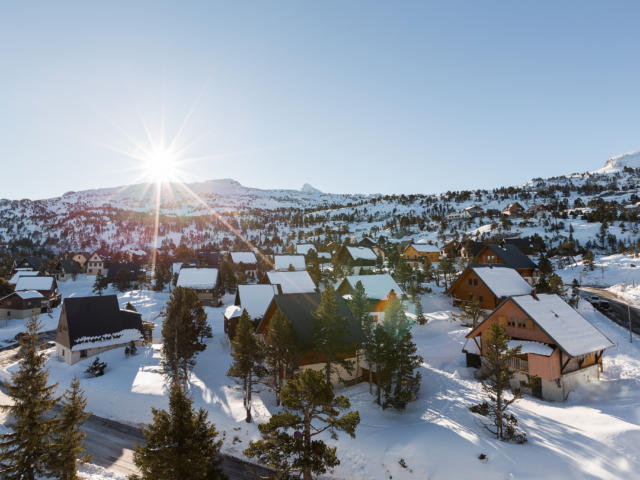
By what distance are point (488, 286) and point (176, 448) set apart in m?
45.4

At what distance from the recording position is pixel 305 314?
34438 mm

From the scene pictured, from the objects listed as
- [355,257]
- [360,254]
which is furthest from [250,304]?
[360,254]

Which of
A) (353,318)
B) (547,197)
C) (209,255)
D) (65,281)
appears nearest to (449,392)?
(353,318)

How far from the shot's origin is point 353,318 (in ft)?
115

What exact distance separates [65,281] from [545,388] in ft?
418

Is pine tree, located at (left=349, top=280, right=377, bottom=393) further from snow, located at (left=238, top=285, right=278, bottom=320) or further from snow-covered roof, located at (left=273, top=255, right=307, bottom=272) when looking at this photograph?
snow-covered roof, located at (left=273, top=255, right=307, bottom=272)

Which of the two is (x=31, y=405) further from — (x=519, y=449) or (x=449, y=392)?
(x=449, y=392)

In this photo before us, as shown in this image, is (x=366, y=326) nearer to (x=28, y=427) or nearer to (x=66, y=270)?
(x=28, y=427)

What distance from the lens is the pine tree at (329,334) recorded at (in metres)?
27.6

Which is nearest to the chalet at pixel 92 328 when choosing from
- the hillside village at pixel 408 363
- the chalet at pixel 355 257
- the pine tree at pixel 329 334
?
the hillside village at pixel 408 363

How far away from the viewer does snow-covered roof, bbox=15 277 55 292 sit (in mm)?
72562

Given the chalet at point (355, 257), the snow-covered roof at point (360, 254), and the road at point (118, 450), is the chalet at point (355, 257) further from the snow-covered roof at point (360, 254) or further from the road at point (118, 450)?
the road at point (118, 450)

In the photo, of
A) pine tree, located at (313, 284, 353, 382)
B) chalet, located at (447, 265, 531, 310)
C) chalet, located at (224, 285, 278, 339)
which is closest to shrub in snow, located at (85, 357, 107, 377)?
chalet, located at (224, 285, 278, 339)

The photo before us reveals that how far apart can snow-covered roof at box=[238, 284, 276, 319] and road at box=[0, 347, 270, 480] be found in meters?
18.5
